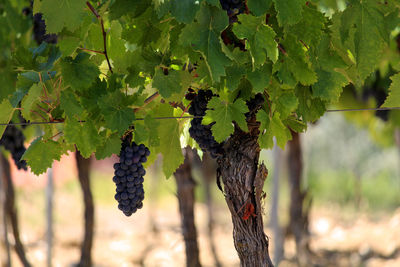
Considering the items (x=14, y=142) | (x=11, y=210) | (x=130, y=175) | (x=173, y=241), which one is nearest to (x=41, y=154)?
(x=130, y=175)

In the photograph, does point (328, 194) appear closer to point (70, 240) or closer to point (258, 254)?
point (70, 240)

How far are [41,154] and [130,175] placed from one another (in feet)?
1.05

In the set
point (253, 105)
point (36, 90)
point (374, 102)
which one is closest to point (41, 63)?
point (36, 90)

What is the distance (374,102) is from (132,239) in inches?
203

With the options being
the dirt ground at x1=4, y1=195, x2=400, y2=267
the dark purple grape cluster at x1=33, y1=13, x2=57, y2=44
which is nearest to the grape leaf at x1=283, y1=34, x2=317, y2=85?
the dark purple grape cluster at x1=33, y1=13, x2=57, y2=44

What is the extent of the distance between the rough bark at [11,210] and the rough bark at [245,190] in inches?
93.6

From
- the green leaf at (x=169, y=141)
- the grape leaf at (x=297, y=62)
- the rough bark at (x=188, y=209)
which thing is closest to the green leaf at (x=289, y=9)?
the grape leaf at (x=297, y=62)

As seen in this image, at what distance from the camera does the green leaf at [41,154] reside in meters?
1.98

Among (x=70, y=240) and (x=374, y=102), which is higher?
(x=374, y=102)

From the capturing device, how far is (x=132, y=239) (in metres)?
9.67

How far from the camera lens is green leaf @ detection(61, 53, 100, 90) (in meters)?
1.86

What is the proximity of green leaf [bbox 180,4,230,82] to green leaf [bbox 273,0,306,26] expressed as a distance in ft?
0.51

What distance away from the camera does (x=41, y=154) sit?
6.56 ft

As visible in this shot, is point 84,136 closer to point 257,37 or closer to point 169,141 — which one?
point 169,141
